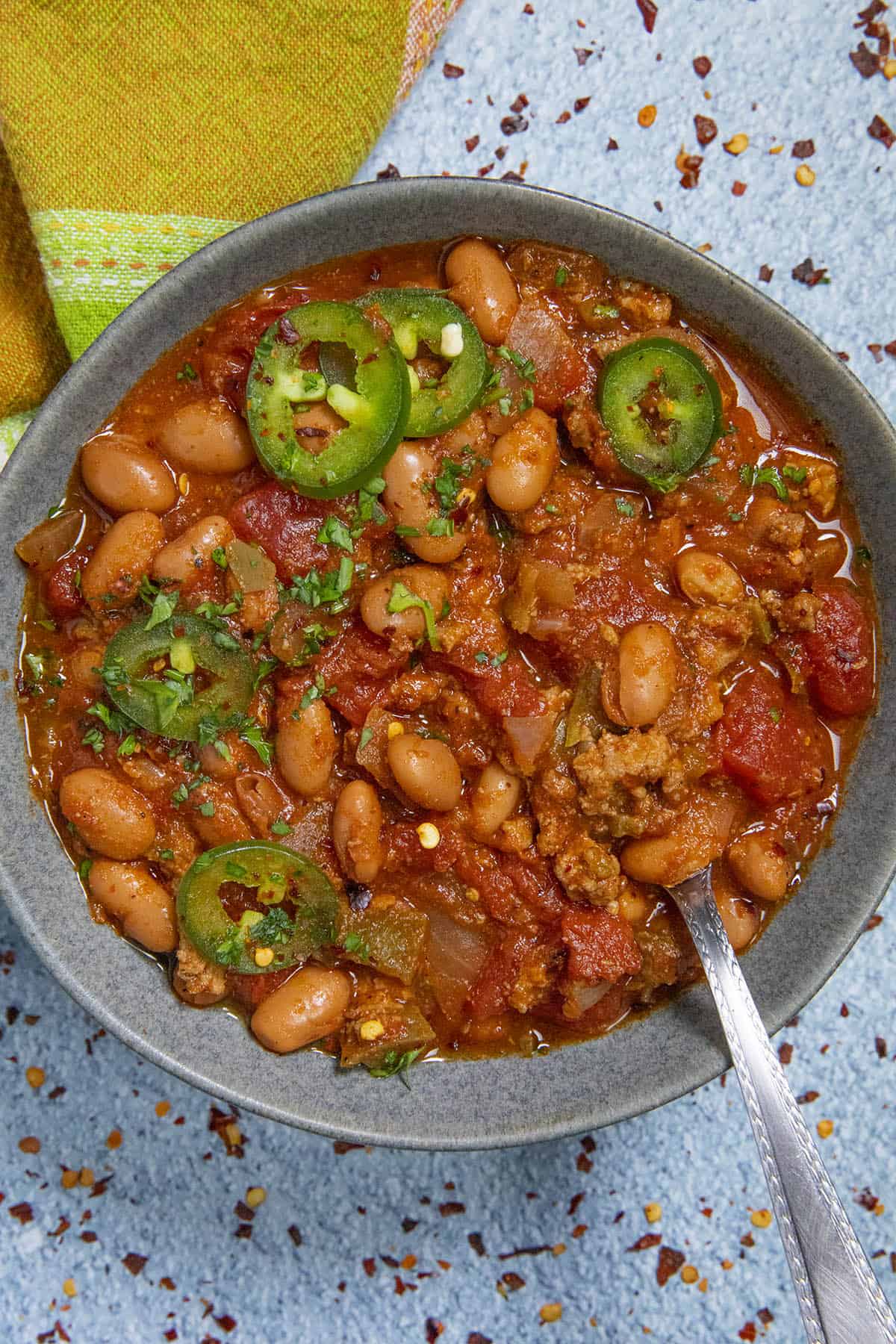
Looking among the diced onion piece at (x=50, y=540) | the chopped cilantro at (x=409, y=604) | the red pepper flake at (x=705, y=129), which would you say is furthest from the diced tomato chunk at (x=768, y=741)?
the diced onion piece at (x=50, y=540)

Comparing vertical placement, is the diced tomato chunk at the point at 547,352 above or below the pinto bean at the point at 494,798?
above

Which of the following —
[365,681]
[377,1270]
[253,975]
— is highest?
[365,681]

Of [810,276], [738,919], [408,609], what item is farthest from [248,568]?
[810,276]

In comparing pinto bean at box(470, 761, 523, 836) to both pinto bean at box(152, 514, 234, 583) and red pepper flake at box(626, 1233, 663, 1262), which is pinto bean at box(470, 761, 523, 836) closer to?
pinto bean at box(152, 514, 234, 583)

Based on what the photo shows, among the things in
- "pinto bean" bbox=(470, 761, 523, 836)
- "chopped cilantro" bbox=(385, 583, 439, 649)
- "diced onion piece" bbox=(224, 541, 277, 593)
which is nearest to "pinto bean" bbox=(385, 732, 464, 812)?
"pinto bean" bbox=(470, 761, 523, 836)

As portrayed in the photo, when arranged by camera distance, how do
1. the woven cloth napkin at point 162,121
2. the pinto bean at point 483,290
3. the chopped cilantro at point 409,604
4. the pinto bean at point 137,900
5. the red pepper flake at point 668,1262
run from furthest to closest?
the red pepper flake at point 668,1262 < the woven cloth napkin at point 162,121 < the pinto bean at point 137,900 < the pinto bean at point 483,290 < the chopped cilantro at point 409,604

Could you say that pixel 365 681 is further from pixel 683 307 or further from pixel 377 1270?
pixel 377 1270

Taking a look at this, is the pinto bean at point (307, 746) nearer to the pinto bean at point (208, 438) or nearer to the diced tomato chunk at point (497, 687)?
the diced tomato chunk at point (497, 687)

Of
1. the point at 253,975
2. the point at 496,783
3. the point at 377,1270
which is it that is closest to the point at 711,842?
the point at 496,783
